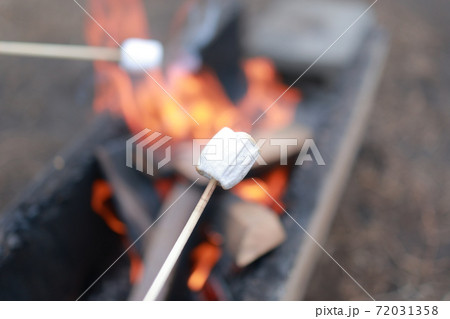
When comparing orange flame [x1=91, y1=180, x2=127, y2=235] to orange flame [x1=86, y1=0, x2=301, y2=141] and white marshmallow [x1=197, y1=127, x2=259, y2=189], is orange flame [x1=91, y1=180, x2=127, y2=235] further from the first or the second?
white marshmallow [x1=197, y1=127, x2=259, y2=189]

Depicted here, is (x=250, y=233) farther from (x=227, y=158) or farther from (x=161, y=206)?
(x=227, y=158)

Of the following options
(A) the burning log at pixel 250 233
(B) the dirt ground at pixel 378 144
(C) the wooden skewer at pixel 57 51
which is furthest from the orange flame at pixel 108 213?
(B) the dirt ground at pixel 378 144

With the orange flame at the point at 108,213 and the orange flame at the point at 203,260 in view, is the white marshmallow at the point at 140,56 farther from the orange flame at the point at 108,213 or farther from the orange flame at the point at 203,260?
the orange flame at the point at 203,260

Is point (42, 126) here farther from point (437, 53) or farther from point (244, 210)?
point (437, 53)

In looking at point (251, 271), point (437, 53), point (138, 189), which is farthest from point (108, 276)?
point (437, 53)

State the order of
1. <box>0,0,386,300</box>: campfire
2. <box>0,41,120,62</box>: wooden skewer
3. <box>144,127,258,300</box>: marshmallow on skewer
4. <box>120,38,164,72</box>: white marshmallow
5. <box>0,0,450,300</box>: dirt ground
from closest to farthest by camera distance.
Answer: <box>144,127,258,300</box>: marshmallow on skewer
<box>0,0,386,300</box>: campfire
<box>0,41,120,62</box>: wooden skewer
<box>120,38,164,72</box>: white marshmallow
<box>0,0,450,300</box>: dirt ground

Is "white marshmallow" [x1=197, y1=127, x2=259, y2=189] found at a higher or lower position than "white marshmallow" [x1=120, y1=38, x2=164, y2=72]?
lower

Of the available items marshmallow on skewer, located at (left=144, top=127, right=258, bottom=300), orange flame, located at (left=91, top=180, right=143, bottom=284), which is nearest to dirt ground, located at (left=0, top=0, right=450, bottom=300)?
orange flame, located at (left=91, top=180, right=143, bottom=284)
